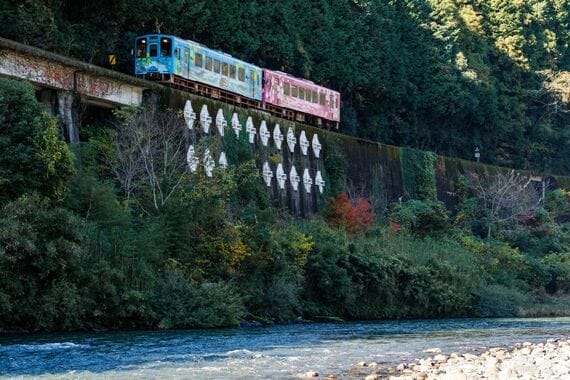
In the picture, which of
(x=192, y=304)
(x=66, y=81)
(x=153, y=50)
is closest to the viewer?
(x=192, y=304)

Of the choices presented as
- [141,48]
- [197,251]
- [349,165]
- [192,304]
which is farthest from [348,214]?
[192,304]

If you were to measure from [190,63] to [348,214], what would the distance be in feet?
36.4

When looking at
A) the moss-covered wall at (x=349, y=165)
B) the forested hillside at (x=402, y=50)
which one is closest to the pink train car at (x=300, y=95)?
the moss-covered wall at (x=349, y=165)

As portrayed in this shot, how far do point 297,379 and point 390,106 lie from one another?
1994 inches

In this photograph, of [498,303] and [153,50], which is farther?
[498,303]

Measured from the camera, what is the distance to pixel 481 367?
2128 centimetres

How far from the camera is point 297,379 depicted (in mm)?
20828

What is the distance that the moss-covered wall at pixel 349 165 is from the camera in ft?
161

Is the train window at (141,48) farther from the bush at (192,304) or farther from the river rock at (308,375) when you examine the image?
the river rock at (308,375)

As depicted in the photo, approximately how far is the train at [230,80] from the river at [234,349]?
15.5 metres

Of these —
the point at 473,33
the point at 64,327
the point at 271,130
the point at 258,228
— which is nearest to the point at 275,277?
the point at 258,228

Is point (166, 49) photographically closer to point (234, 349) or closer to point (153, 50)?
point (153, 50)

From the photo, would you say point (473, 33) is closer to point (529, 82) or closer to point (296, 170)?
point (529, 82)

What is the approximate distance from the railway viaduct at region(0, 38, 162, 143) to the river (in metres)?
10.8
